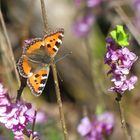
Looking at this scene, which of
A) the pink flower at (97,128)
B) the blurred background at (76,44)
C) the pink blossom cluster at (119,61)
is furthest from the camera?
the blurred background at (76,44)

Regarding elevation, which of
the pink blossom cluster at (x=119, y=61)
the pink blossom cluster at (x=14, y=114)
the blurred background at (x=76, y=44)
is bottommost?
the pink blossom cluster at (x=14, y=114)

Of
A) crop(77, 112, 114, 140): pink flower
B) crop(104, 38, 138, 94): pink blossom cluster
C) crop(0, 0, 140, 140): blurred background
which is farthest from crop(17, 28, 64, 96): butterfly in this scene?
crop(0, 0, 140, 140): blurred background

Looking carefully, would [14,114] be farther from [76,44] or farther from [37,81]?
[76,44]

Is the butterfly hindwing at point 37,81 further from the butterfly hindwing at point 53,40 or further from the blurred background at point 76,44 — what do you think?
the blurred background at point 76,44

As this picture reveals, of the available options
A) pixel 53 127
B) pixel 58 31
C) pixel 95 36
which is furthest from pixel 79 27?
pixel 58 31

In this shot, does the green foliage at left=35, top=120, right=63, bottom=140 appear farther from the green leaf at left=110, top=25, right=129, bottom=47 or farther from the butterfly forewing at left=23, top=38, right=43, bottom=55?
the green leaf at left=110, top=25, right=129, bottom=47

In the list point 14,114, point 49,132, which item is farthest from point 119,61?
point 49,132

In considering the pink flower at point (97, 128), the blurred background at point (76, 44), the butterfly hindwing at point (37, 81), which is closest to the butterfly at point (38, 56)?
the butterfly hindwing at point (37, 81)
